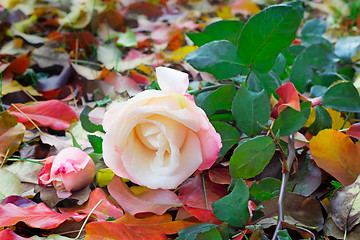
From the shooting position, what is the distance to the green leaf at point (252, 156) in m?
0.44

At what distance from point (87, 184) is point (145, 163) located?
0.36 ft

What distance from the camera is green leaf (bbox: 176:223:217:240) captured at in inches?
16.6

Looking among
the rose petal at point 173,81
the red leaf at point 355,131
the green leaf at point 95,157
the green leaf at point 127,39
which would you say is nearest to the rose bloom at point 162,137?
the rose petal at point 173,81

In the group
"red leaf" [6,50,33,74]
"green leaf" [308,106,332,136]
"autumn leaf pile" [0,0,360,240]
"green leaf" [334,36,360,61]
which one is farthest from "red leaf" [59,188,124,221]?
"green leaf" [334,36,360,61]

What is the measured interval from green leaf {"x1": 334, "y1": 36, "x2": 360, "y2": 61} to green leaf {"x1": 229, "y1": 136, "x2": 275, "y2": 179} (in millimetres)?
467

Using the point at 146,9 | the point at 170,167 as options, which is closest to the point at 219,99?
the point at 170,167

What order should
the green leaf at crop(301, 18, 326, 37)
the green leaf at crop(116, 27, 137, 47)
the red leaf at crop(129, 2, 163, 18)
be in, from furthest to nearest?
the red leaf at crop(129, 2, 163, 18) → the green leaf at crop(116, 27, 137, 47) → the green leaf at crop(301, 18, 326, 37)

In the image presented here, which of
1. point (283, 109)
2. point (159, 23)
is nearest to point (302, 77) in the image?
point (283, 109)

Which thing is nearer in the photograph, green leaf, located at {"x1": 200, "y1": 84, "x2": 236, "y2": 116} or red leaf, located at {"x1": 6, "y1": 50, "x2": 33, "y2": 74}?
green leaf, located at {"x1": 200, "y1": 84, "x2": 236, "y2": 116}

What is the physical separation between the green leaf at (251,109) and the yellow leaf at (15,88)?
465mm

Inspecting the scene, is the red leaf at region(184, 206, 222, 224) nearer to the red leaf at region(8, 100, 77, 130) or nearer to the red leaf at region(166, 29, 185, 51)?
the red leaf at region(8, 100, 77, 130)

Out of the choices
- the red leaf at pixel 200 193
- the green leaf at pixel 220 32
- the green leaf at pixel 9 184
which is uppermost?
the green leaf at pixel 220 32

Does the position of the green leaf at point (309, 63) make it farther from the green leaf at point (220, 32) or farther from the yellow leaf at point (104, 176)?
the yellow leaf at point (104, 176)

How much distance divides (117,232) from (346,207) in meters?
0.27
